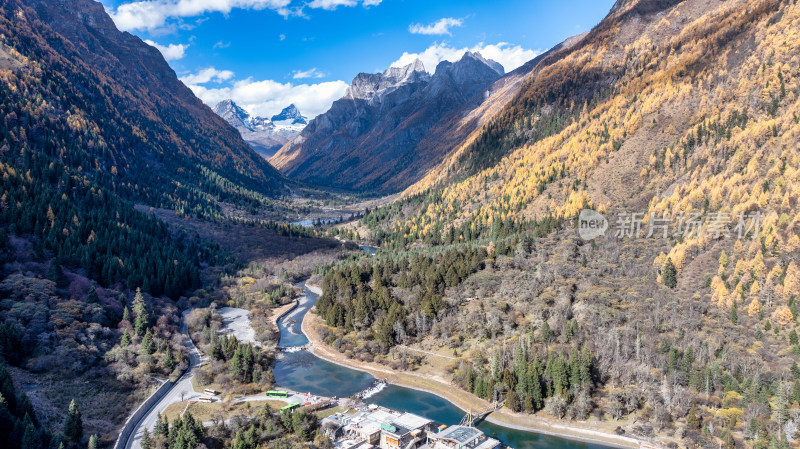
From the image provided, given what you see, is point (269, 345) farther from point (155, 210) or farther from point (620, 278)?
point (155, 210)

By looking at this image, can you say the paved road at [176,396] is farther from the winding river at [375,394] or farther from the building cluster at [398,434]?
the building cluster at [398,434]

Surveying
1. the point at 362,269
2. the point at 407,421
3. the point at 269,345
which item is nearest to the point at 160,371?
the point at 269,345

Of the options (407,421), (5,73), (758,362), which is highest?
(5,73)

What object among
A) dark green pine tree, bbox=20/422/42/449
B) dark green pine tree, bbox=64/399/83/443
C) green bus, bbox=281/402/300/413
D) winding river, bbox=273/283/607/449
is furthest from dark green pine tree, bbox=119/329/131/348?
green bus, bbox=281/402/300/413

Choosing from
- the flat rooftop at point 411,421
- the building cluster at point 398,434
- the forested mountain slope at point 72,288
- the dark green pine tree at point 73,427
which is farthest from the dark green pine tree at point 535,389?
the dark green pine tree at point 73,427

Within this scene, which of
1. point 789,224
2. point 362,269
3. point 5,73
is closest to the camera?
point 789,224

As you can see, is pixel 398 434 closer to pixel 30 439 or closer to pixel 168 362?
pixel 30 439

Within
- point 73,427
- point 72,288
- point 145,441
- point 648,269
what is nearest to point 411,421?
point 145,441
